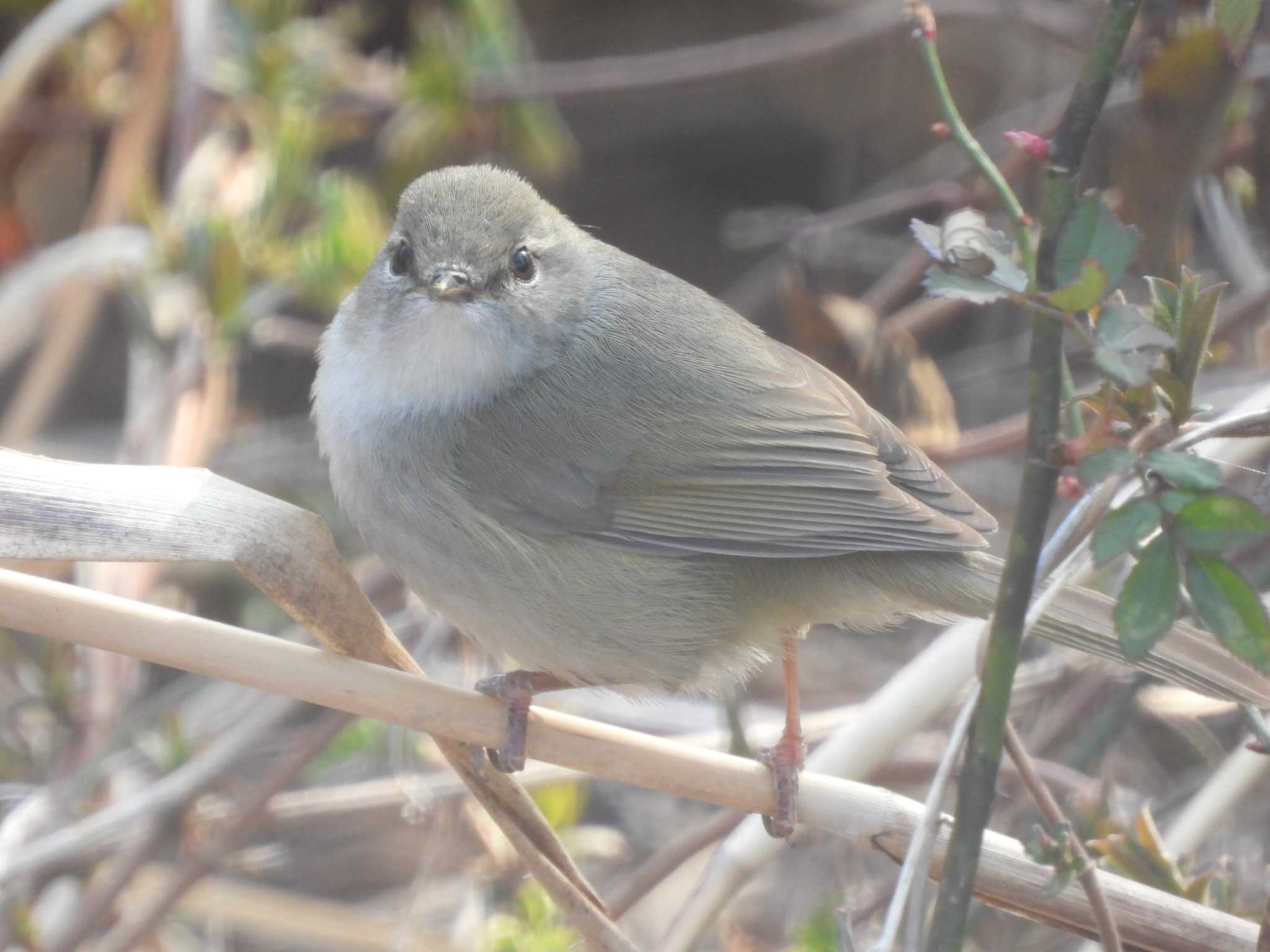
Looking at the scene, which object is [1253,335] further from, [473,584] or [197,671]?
[197,671]

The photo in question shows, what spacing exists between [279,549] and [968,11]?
3.86m

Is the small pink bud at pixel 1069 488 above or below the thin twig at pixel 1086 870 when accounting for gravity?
above

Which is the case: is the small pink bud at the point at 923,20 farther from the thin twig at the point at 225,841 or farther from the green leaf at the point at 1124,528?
the thin twig at the point at 225,841

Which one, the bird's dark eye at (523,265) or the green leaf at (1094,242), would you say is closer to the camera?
the green leaf at (1094,242)

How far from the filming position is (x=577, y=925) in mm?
2406

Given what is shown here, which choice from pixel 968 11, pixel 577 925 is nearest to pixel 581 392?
pixel 577 925

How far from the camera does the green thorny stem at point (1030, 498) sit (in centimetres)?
149

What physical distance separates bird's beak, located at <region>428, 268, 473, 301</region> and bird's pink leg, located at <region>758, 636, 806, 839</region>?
115 cm

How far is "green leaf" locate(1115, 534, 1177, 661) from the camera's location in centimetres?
150

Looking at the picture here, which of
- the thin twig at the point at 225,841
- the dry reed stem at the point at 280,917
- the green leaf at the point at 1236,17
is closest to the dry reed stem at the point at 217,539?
the thin twig at the point at 225,841

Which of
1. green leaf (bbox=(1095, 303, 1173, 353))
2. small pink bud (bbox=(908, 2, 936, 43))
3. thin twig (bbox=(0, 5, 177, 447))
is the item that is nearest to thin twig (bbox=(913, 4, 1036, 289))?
small pink bud (bbox=(908, 2, 936, 43))

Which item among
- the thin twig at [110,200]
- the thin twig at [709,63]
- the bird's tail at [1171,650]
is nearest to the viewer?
the bird's tail at [1171,650]

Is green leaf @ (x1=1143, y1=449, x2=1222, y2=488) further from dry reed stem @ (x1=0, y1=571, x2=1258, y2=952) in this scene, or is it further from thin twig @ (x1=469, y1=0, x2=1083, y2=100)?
thin twig @ (x1=469, y1=0, x2=1083, y2=100)

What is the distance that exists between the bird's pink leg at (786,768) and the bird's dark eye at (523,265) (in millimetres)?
1133
